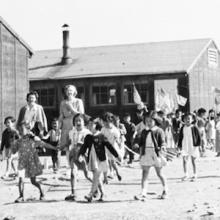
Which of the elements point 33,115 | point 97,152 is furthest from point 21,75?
point 97,152

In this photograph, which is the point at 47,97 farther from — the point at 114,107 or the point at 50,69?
the point at 114,107

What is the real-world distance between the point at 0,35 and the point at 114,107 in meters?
13.3

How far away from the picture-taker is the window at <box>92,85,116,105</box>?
36.1m

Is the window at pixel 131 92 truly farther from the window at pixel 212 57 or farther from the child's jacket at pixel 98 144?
the child's jacket at pixel 98 144

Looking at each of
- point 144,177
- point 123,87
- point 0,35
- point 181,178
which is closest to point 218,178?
point 181,178

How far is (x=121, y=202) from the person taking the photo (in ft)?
31.0

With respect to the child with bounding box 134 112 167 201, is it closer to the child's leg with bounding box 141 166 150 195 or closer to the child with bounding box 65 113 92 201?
the child's leg with bounding box 141 166 150 195

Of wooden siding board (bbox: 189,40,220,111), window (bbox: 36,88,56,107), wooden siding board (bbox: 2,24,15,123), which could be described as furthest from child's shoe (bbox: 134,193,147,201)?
window (bbox: 36,88,56,107)

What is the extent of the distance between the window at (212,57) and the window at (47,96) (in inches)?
441

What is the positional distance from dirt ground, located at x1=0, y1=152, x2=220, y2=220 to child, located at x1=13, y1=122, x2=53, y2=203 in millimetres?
383

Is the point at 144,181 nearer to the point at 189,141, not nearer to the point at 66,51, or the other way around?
the point at 189,141

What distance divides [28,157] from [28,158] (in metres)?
0.02

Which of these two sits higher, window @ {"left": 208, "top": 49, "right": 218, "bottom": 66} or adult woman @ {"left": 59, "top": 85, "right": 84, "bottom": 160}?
window @ {"left": 208, "top": 49, "right": 218, "bottom": 66}

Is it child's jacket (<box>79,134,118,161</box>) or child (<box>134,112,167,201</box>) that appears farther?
child (<box>134,112,167,201</box>)
